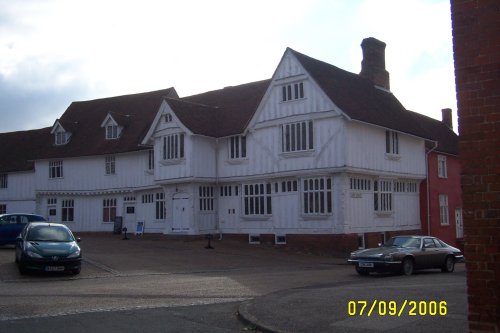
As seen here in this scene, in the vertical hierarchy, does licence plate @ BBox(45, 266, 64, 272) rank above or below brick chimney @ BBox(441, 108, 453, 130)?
below

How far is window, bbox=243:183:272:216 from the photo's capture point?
1243 inches

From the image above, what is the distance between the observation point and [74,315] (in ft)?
35.5

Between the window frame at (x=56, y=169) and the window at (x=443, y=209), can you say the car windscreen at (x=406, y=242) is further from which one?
the window frame at (x=56, y=169)

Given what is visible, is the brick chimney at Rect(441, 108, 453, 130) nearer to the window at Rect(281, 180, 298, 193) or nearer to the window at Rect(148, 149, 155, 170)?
the window at Rect(281, 180, 298, 193)

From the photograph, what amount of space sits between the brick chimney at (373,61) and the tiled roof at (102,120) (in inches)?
569

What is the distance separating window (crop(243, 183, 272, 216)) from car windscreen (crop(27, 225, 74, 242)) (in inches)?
551

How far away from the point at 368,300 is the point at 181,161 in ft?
73.2

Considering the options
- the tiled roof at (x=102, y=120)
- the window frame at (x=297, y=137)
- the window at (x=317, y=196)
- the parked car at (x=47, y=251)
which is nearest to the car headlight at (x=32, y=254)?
the parked car at (x=47, y=251)

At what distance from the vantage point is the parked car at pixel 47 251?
17.7 meters

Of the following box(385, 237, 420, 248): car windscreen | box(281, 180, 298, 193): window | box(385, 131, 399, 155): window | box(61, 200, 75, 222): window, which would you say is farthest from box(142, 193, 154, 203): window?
box(385, 237, 420, 248): car windscreen

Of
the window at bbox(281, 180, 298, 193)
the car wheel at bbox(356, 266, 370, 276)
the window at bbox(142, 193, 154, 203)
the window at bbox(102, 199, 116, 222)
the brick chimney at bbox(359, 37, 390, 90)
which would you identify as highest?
the brick chimney at bbox(359, 37, 390, 90)

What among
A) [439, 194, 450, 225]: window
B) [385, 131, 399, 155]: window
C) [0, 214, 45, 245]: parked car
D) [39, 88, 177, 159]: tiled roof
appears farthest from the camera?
[39, 88, 177, 159]: tiled roof

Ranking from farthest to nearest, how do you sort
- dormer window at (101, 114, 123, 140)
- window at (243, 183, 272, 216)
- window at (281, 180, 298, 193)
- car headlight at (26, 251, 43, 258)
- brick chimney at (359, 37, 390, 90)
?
dormer window at (101, 114, 123, 140), brick chimney at (359, 37, 390, 90), window at (243, 183, 272, 216), window at (281, 180, 298, 193), car headlight at (26, 251, 43, 258)

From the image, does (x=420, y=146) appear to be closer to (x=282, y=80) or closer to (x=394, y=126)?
(x=394, y=126)
